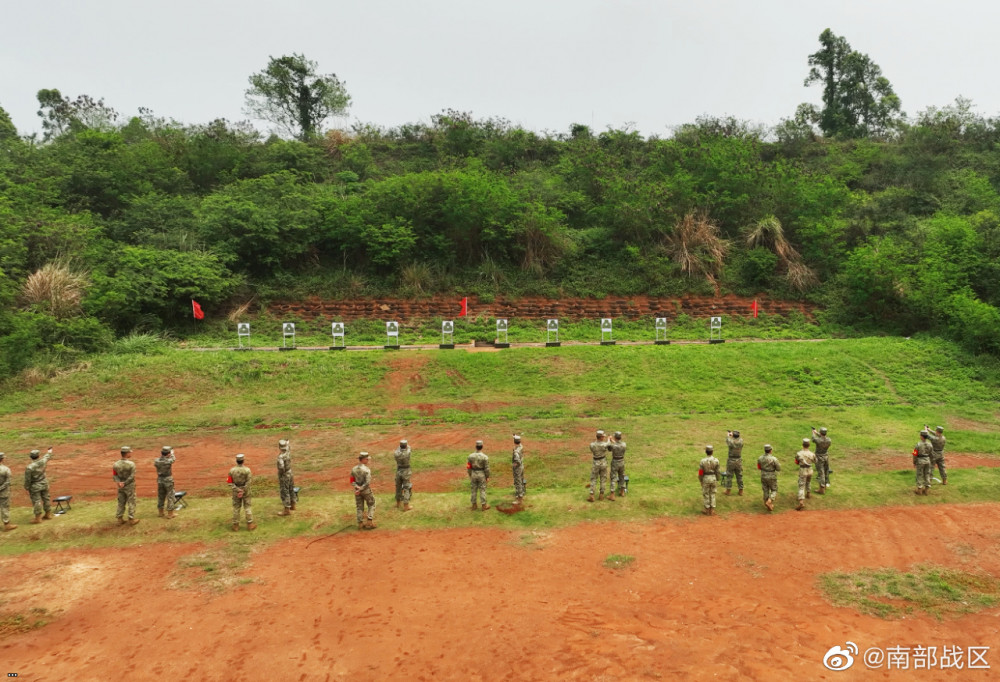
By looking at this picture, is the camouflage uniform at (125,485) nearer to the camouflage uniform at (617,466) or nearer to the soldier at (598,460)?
the soldier at (598,460)

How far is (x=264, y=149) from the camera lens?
47.7 metres

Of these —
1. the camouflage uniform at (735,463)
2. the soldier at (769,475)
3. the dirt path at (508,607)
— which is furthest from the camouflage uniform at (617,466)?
the soldier at (769,475)

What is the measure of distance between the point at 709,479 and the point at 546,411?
9.07m

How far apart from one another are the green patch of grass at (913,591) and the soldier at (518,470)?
6474mm

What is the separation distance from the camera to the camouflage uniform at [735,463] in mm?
14164

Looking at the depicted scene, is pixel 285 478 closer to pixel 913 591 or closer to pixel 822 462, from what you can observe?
pixel 913 591

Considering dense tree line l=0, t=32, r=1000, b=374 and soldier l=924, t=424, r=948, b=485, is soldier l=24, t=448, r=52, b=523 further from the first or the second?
soldier l=924, t=424, r=948, b=485

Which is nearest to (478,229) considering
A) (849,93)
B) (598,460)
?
(598,460)

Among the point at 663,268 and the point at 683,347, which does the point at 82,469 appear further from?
the point at 663,268

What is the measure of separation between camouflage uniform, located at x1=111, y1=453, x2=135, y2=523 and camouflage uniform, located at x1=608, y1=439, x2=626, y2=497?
1117 cm

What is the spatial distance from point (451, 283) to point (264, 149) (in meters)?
24.5

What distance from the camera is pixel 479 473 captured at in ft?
43.7

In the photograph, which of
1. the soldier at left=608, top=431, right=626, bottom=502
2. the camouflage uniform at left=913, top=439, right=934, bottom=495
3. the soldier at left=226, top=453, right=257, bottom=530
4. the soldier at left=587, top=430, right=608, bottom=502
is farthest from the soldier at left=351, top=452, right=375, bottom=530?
the camouflage uniform at left=913, top=439, right=934, bottom=495

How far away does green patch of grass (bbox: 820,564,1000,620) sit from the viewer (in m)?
9.54
